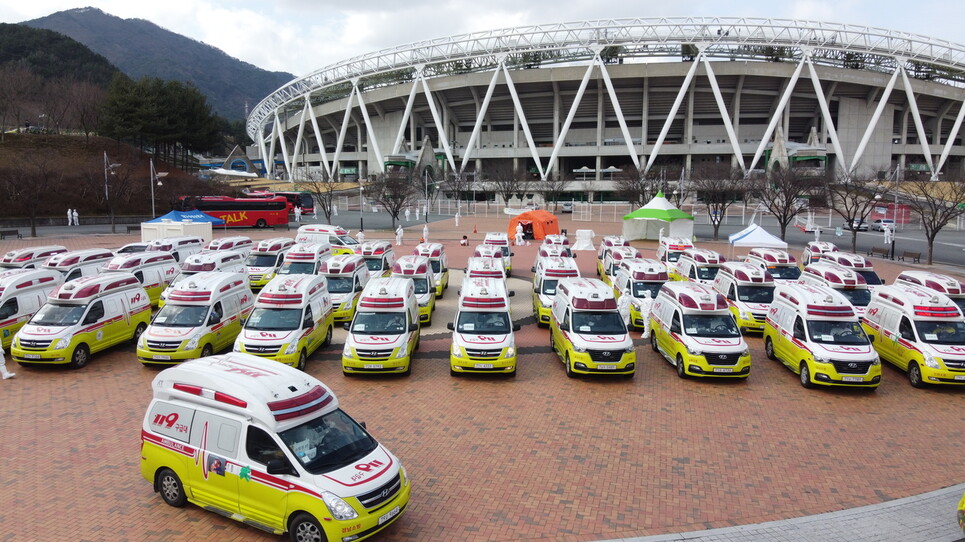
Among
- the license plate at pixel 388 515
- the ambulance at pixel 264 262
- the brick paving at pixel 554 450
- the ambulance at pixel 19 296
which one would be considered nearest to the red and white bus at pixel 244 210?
the ambulance at pixel 264 262

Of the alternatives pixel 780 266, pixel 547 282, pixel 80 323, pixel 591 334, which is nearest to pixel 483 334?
pixel 591 334

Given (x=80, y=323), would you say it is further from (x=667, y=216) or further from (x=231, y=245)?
(x=667, y=216)

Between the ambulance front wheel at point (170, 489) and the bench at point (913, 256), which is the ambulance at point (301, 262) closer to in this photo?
the ambulance front wheel at point (170, 489)

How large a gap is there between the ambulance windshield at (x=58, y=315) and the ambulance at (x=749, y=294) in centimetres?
1755

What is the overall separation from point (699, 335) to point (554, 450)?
18.8 ft

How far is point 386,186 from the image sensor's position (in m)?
55.4

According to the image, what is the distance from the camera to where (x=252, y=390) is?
7.02 meters

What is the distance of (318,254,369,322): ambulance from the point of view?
18031mm

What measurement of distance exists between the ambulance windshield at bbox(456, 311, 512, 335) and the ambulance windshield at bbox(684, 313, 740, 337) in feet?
14.0

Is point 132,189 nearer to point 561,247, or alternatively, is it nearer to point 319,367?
point 561,247

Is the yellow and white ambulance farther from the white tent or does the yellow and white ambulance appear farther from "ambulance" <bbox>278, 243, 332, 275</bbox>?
the white tent

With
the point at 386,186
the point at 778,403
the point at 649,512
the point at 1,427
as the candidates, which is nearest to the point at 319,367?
the point at 1,427

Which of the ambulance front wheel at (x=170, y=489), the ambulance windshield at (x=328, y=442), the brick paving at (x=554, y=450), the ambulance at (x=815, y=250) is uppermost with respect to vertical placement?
the ambulance at (x=815, y=250)

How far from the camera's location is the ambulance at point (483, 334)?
13.0 meters
